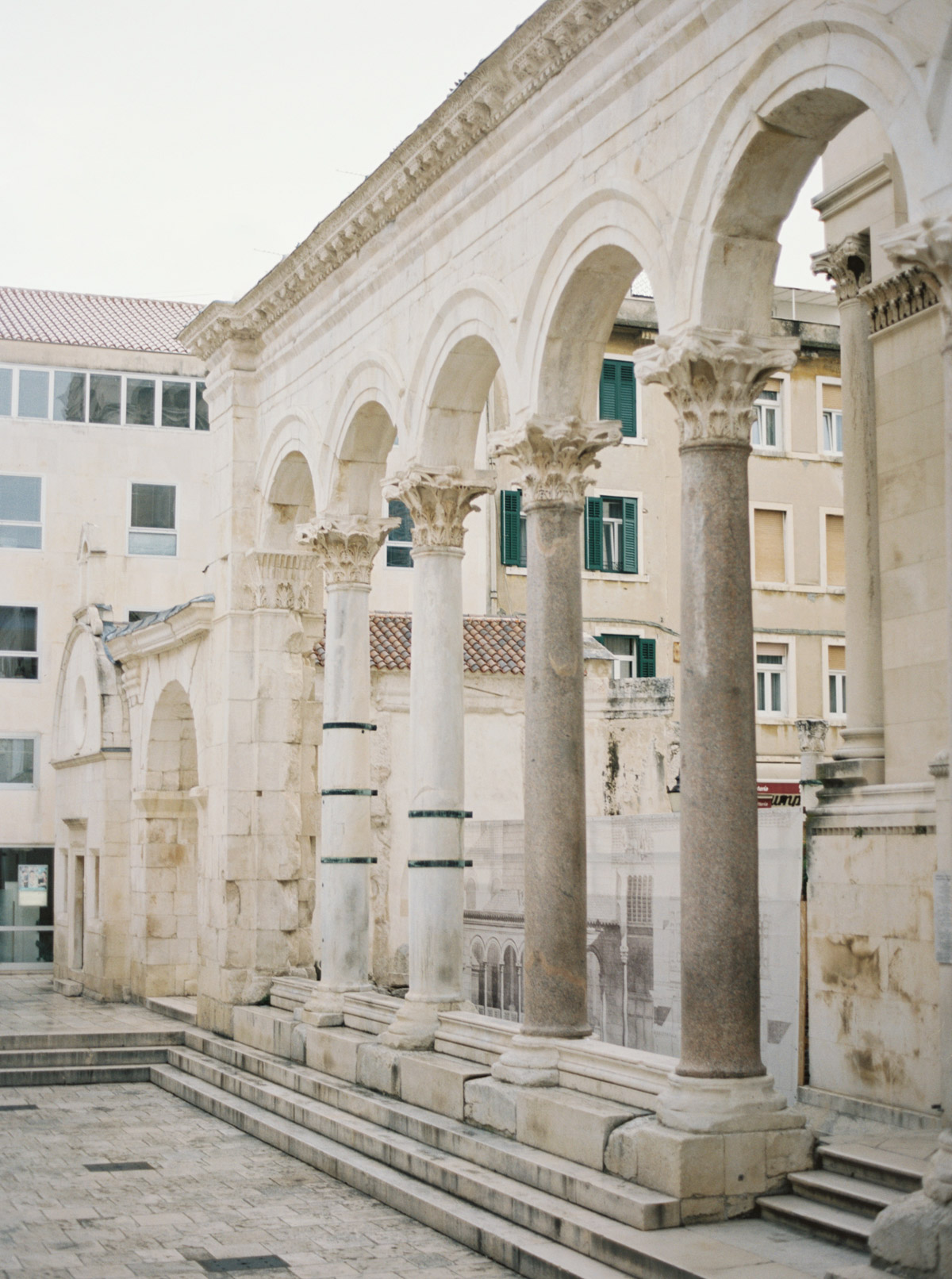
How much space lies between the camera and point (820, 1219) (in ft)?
24.7

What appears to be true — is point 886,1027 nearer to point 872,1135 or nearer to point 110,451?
point 872,1135

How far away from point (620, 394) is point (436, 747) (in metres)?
16.8

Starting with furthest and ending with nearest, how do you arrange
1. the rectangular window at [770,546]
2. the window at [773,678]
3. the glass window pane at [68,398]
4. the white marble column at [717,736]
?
1. the glass window pane at [68,398]
2. the rectangular window at [770,546]
3. the window at [773,678]
4. the white marble column at [717,736]

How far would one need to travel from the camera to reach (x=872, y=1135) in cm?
861

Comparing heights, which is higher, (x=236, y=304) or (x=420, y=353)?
(x=236, y=304)

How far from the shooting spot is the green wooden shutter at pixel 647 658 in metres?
27.4

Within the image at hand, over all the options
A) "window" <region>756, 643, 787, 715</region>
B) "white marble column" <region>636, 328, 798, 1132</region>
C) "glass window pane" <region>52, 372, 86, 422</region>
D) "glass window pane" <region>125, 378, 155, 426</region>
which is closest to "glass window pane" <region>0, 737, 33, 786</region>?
"glass window pane" <region>52, 372, 86, 422</region>

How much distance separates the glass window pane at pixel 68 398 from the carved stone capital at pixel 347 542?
16.9 metres

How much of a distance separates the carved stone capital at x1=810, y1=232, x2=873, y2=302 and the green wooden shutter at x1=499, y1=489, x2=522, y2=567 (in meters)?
15.3

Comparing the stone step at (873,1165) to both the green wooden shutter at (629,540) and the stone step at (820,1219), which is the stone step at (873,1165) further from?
the green wooden shutter at (629,540)

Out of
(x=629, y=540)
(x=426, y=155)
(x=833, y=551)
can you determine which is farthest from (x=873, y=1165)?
(x=833, y=551)

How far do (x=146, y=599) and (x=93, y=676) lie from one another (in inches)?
339

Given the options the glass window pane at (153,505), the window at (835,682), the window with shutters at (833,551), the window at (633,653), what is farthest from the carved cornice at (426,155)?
the window at (835,682)

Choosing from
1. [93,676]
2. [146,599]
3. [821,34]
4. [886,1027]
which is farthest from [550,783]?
[146,599]
